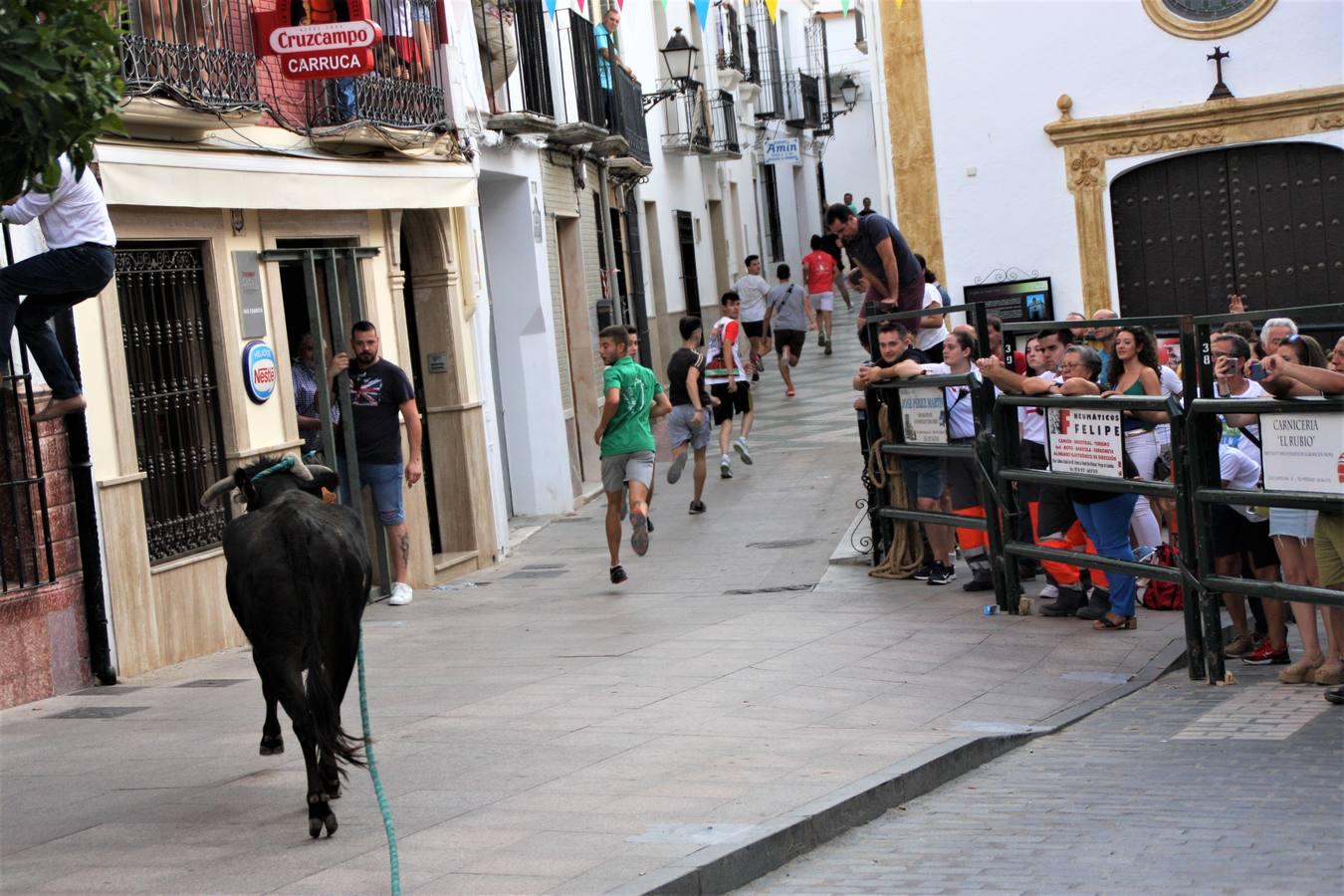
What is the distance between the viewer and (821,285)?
32.0m

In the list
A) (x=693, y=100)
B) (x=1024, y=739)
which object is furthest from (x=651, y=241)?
(x=1024, y=739)

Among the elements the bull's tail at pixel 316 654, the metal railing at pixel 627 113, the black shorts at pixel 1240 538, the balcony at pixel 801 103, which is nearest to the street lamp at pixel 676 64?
the metal railing at pixel 627 113

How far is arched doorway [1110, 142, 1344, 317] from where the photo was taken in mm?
19531

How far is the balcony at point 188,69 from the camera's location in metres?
10.9

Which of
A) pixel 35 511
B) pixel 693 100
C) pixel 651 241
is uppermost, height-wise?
pixel 693 100

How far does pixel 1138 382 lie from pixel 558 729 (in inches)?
174

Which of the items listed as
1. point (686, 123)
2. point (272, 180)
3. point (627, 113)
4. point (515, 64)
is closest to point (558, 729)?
point (272, 180)

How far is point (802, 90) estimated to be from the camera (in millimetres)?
42875

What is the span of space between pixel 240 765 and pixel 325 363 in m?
6.12

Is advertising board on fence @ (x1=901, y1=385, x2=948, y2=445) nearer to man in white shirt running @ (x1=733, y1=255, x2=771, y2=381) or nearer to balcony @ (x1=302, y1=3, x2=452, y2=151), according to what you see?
balcony @ (x1=302, y1=3, x2=452, y2=151)

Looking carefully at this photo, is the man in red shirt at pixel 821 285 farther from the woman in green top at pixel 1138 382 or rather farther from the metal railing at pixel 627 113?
the woman in green top at pixel 1138 382

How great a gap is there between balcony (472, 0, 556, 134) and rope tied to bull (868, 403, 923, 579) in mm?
6599

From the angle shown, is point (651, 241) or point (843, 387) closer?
point (843, 387)

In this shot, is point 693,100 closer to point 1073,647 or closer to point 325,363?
point 325,363
